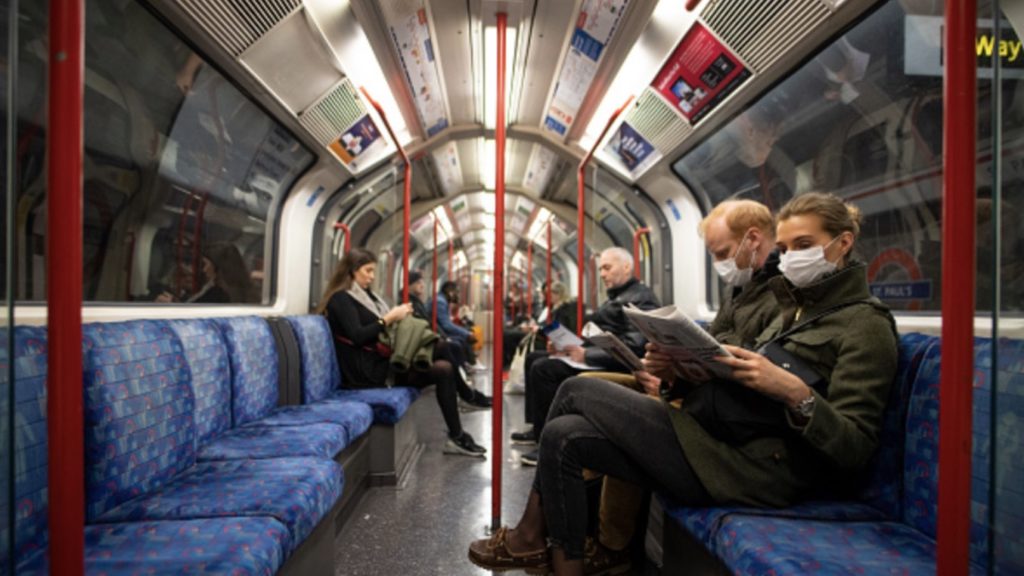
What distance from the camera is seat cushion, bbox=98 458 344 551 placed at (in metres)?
1.62

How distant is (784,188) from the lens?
357cm

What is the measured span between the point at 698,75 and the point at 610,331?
5.72 ft

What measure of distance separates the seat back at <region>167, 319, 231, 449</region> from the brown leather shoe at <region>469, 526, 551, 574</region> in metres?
1.22

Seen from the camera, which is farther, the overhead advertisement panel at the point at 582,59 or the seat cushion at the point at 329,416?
the overhead advertisement panel at the point at 582,59

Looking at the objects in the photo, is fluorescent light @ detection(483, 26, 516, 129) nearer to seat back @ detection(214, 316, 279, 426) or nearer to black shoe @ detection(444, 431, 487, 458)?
seat back @ detection(214, 316, 279, 426)

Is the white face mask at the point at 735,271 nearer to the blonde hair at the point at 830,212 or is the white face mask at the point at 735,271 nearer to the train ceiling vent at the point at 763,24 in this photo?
the blonde hair at the point at 830,212

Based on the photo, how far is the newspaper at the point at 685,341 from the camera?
1.50 meters

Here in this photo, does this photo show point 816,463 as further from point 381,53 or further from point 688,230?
point 688,230

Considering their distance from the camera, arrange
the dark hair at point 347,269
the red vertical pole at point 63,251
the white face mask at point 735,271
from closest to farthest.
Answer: the red vertical pole at point 63,251 < the white face mask at point 735,271 < the dark hair at point 347,269

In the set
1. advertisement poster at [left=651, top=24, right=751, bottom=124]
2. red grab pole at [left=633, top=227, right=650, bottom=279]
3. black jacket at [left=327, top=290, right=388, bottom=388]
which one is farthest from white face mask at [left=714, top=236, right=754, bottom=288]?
red grab pole at [left=633, top=227, right=650, bottom=279]

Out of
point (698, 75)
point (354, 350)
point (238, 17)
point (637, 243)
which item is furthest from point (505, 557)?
point (637, 243)

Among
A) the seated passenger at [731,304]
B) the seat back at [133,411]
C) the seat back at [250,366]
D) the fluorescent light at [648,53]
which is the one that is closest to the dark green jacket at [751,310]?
the seated passenger at [731,304]

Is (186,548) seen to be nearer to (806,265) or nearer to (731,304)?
(806,265)

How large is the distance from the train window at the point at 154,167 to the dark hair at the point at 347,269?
25.2 inches
